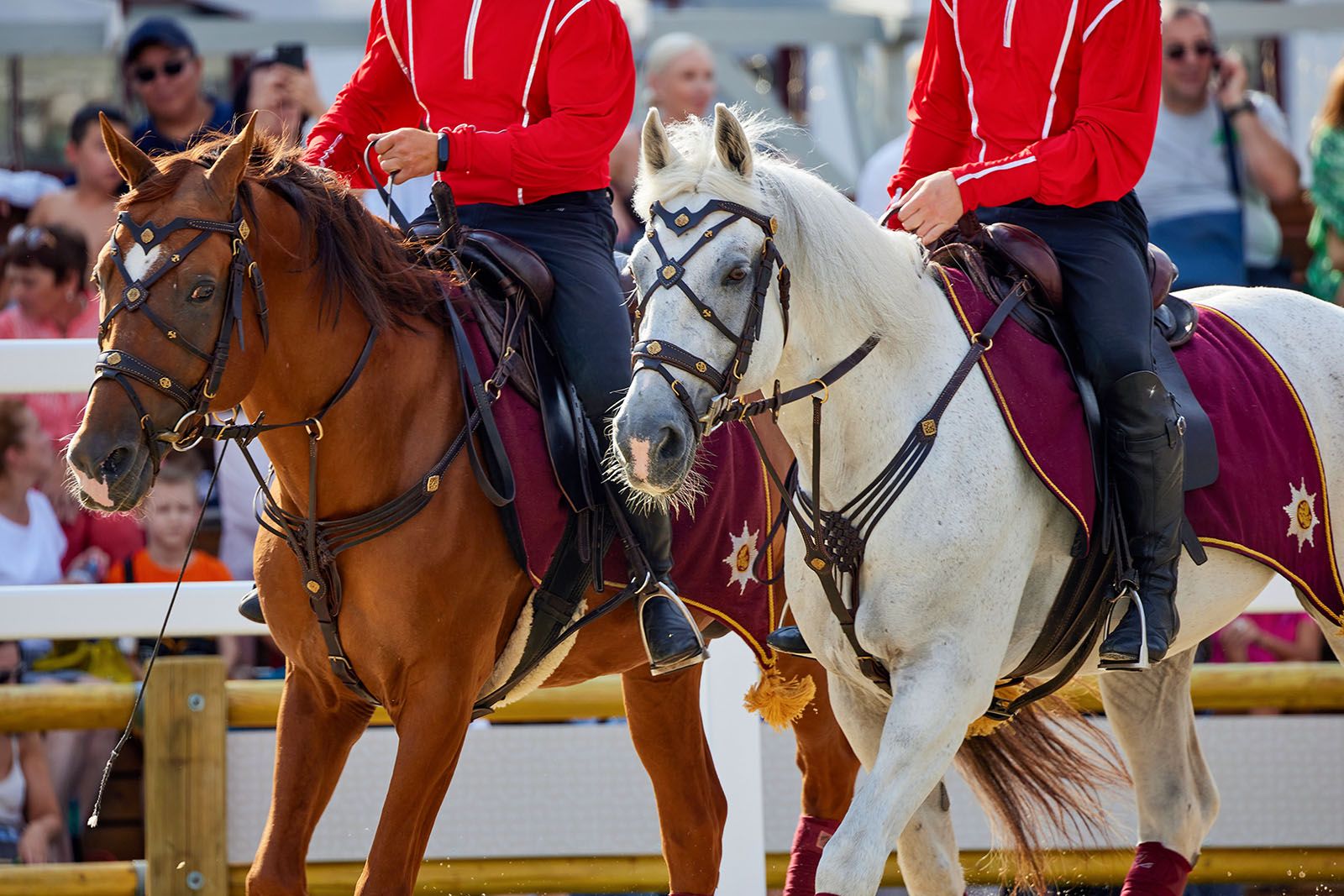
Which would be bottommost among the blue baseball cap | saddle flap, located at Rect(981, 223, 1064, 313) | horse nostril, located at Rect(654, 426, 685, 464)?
the blue baseball cap

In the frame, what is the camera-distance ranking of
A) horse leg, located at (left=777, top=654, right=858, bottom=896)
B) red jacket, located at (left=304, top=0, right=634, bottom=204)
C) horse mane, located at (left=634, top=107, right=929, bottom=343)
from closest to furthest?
horse mane, located at (left=634, top=107, right=929, bottom=343) < red jacket, located at (left=304, top=0, right=634, bottom=204) < horse leg, located at (left=777, top=654, right=858, bottom=896)

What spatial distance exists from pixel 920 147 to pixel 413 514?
5.47 feet

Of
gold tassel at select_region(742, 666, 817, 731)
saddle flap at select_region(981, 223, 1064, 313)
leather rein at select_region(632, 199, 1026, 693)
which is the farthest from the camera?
gold tassel at select_region(742, 666, 817, 731)


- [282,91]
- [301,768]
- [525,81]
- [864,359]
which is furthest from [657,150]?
[282,91]

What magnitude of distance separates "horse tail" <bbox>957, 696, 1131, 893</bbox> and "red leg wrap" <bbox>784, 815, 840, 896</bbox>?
47 centimetres

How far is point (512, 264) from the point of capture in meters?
4.62

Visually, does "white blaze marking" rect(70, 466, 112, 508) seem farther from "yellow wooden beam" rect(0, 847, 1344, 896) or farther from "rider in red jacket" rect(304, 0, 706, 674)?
"yellow wooden beam" rect(0, 847, 1344, 896)

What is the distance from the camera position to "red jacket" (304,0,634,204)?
185 inches

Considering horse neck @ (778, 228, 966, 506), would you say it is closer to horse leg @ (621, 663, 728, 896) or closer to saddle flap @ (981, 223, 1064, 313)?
saddle flap @ (981, 223, 1064, 313)

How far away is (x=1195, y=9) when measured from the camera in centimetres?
760

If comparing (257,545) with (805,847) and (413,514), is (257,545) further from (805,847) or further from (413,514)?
(805,847)

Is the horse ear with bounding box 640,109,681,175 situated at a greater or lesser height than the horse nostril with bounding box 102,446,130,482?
greater

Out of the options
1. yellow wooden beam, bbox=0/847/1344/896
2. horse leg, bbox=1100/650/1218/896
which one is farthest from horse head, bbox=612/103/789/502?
yellow wooden beam, bbox=0/847/1344/896

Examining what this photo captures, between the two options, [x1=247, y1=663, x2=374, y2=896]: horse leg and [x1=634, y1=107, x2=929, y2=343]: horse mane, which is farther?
[x1=247, y1=663, x2=374, y2=896]: horse leg
